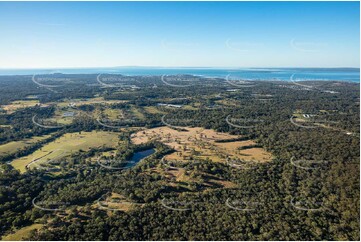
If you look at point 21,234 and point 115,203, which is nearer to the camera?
point 21,234

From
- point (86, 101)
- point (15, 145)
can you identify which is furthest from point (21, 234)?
point (86, 101)

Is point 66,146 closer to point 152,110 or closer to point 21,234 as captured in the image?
point 21,234

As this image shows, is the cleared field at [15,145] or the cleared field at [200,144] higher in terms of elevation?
the cleared field at [200,144]

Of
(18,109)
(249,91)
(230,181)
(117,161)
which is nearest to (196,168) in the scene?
(230,181)

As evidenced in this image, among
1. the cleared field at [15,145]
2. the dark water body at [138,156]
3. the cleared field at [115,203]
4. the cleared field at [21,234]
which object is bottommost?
the cleared field at [21,234]

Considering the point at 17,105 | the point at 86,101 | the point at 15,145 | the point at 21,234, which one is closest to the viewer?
the point at 21,234

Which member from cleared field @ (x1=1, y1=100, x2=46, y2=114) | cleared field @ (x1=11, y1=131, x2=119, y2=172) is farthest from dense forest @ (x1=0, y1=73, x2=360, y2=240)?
cleared field @ (x1=1, y1=100, x2=46, y2=114)

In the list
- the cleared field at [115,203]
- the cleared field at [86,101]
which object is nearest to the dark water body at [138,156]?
the cleared field at [115,203]

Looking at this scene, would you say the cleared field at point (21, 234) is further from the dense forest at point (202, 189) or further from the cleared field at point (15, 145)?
the cleared field at point (15, 145)
